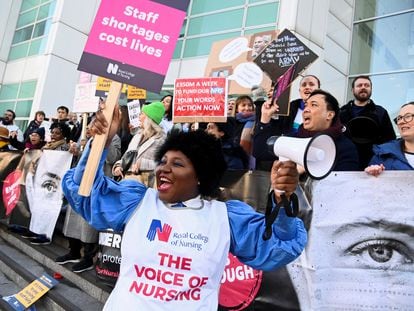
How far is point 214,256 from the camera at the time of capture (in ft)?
5.32

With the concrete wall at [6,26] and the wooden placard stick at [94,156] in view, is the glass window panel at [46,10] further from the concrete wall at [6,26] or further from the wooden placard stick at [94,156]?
the wooden placard stick at [94,156]

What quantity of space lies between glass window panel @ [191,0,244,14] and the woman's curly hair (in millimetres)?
10839

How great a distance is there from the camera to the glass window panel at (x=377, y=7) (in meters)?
9.63

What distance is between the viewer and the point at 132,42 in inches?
88.3

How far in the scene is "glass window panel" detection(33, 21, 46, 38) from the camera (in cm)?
1639

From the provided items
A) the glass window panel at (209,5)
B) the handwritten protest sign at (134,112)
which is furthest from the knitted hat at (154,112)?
the glass window panel at (209,5)

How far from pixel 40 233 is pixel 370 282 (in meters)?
4.34

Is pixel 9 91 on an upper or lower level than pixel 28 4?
lower

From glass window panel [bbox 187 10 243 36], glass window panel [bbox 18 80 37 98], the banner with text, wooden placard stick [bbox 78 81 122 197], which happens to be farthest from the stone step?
glass window panel [bbox 18 80 37 98]

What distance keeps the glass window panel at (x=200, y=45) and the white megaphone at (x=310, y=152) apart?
11.1 m

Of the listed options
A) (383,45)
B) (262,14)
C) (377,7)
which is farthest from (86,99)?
(377,7)

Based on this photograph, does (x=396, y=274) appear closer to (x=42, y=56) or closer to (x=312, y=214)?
(x=312, y=214)

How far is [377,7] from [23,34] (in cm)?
1479

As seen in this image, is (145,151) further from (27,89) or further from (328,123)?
(27,89)
